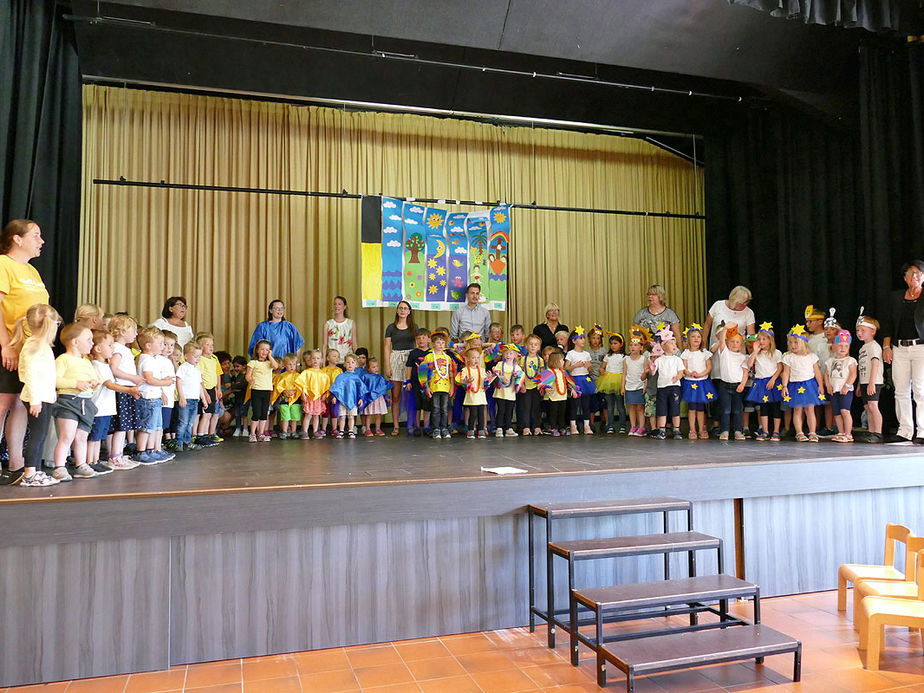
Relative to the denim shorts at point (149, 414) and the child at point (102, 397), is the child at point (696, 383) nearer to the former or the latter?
Result: the denim shorts at point (149, 414)

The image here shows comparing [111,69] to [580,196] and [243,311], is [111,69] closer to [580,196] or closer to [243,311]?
[243,311]

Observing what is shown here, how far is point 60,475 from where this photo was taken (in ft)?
11.1

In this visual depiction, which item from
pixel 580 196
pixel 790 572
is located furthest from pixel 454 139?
pixel 790 572

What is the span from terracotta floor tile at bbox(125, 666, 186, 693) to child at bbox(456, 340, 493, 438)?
3787 mm

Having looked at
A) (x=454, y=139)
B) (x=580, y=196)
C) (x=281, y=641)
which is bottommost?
(x=281, y=641)

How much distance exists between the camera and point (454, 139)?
9.00 metres

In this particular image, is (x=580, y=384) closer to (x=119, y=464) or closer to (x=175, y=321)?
(x=175, y=321)

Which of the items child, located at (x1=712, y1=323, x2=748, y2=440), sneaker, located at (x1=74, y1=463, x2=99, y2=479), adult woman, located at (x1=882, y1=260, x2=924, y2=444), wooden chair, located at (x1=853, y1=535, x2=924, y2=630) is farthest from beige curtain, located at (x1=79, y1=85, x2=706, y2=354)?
wooden chair, located at (x1=853, y1=535, x2=924, y2=630)

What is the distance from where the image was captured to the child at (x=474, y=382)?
6484 millimetres

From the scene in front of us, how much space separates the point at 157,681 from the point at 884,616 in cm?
318

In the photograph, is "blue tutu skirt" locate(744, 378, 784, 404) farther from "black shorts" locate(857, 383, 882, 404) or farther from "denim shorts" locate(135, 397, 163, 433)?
"denim shorts" locate(135, 397, 163, 433)

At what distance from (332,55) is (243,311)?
120 inches

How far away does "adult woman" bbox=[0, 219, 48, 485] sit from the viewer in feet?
11.6

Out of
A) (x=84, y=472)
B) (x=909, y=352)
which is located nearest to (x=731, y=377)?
(x=909, y=352)
